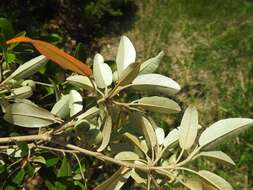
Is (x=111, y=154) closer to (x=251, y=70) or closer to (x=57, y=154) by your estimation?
(x=57, y=154)

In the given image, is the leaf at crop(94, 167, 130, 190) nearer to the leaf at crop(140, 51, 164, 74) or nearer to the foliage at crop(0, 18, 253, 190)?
the foliage at crop(0, 18, 253, 190)

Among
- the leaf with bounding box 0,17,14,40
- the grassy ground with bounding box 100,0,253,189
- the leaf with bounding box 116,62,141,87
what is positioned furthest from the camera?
the grassy ground with bounding box 100,0,253,189

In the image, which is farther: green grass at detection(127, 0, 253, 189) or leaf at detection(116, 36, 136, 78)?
green grass at detection(127, 0, 253, 189)

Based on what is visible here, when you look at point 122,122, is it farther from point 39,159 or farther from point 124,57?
point 39,159

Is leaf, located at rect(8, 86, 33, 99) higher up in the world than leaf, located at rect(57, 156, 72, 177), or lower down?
higher up

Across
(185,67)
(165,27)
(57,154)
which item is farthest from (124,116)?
(165,27)

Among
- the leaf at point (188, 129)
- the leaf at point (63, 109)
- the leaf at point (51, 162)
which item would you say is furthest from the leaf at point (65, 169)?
the leaf at point (188, 129)

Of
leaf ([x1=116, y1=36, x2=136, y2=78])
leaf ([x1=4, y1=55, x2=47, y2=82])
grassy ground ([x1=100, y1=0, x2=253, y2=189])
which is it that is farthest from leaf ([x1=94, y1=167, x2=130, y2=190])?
grassy ground ([x1=100, y1=0, x2=253, y2=189])
